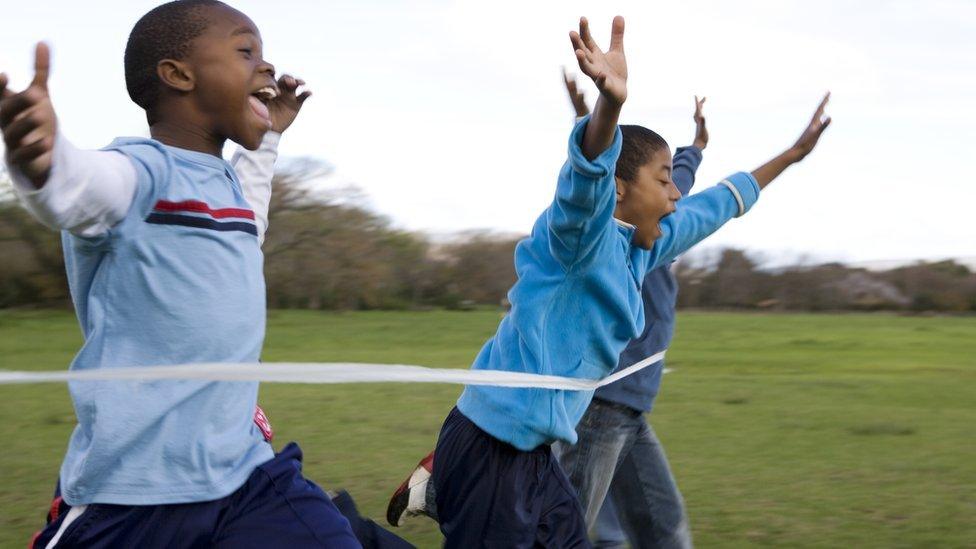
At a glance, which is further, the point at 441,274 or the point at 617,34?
the point at 441,274

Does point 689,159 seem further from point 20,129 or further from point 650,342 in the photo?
point 20,129

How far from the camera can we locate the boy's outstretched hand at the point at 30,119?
1.84 metres

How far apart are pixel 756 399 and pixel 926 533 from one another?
4.41m

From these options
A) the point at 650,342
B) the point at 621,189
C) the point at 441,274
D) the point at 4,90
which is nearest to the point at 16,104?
the point at 4,90

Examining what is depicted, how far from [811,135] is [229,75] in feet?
8.15

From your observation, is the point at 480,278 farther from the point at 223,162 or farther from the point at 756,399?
the point at 223,162

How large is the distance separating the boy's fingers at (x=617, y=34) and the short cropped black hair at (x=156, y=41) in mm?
886

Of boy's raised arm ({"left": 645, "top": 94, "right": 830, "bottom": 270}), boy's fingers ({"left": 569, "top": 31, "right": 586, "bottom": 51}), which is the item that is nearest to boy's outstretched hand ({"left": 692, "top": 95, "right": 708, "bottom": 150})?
boy's raised arm ({"left": 645, "top": 94, "right": 830, "bottom": 270})

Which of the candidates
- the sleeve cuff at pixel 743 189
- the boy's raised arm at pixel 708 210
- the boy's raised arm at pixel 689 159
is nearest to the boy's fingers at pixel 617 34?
the boy's raised arm at pixel 708 210

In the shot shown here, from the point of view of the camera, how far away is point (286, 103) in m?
3.13

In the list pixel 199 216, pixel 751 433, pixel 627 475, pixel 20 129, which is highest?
pixel 20 129

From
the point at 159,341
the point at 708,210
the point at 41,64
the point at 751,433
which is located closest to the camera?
the point at 41,64

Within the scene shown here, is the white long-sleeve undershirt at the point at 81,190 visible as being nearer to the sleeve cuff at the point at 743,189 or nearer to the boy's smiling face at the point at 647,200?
the boy's smiling face at the point at 647,200

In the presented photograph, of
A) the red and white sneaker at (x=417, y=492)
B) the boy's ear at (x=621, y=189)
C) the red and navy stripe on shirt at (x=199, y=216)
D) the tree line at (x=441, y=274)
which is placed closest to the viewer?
the red and navy stripe on shirt at (x=199, y=216)
